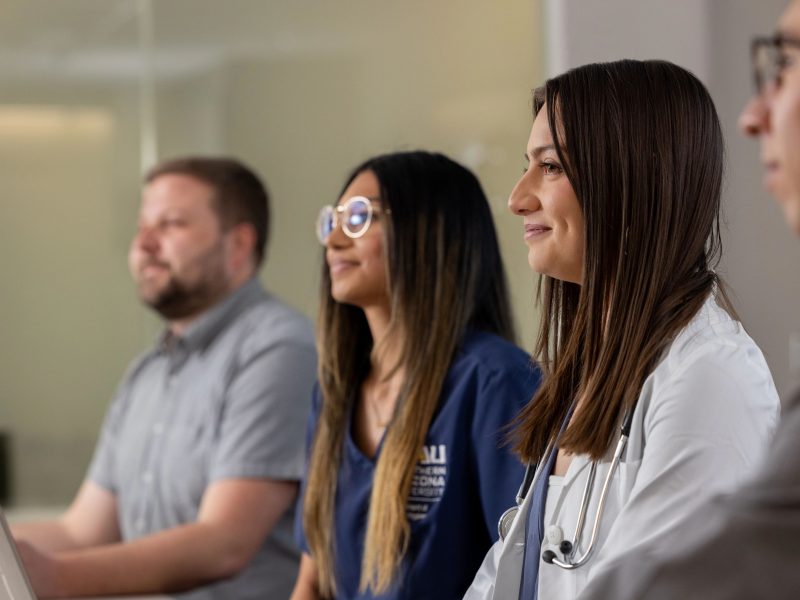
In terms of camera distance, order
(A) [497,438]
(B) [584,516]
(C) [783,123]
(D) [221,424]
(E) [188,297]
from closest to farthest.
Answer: (C) [783,123], (B) [584,516], (A) [497,438], (D) [221,424], (E) [188,297]

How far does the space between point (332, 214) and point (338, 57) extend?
175cm

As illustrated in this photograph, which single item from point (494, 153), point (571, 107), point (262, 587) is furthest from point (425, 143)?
point (571, 107)

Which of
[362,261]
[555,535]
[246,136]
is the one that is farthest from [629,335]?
[246,136]

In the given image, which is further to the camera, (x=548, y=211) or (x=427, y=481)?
(x=427, y=481)

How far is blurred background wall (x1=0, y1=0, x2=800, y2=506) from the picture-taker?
3.83m

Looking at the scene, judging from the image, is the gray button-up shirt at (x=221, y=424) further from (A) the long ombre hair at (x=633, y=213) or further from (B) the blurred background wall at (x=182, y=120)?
(A) the long ombre hair at (x=633, y=213)

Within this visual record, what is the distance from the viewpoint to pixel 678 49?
141 inches

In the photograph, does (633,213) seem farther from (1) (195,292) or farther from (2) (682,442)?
(1) (195,292)

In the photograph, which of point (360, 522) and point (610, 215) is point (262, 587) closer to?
point (360, 522)

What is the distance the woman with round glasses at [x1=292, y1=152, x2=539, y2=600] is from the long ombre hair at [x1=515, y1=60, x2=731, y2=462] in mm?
473

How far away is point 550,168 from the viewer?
1534 mm

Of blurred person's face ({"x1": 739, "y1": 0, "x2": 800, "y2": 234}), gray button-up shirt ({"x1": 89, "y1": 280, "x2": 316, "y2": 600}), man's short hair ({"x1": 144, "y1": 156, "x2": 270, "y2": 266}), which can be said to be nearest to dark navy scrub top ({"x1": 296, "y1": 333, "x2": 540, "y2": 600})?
gray button-up shirt ({"x1": 89, "y1": 280, "x2": 316, "y2": 600})

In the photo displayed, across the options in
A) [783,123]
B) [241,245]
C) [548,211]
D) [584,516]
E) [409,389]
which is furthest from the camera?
[241,245]

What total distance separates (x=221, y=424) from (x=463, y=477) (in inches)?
36.7
